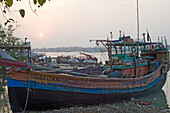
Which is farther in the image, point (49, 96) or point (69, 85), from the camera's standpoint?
point (69, 85)

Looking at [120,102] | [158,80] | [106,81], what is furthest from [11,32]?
[158,80]

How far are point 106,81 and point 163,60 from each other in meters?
7.44

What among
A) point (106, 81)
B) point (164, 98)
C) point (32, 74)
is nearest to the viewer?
point (32, 74)

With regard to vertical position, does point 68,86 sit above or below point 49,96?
above

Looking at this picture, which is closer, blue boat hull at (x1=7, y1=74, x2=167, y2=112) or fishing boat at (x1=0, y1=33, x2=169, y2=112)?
fishing boat at (x1=0, y1=33, x2=169, y2=112)

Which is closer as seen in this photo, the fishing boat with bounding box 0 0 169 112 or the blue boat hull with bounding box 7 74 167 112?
the fishing boat with bounding box 0 0 169 112

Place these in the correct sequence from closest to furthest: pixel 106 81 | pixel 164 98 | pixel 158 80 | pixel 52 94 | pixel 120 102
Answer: pixel 52 94, pixel 106 81, pixel 120 102, pixel 164 98, pixel 158 80

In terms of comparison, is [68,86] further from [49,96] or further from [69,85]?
[49,96]

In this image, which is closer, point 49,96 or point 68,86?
point 49,96

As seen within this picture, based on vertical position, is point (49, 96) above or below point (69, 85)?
below

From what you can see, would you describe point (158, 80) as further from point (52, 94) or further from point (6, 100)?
point (6, 100)

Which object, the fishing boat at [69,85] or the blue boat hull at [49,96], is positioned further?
the blue boat hull at [49,96]

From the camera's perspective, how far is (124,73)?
39.6 feet

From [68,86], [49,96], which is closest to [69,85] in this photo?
[68,86]
